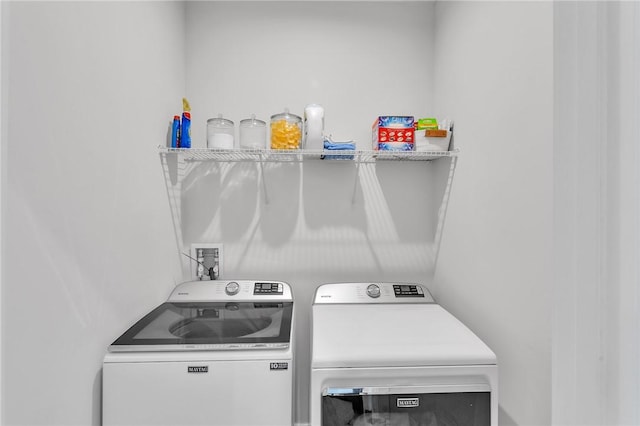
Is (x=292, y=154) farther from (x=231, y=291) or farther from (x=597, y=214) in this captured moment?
(x=597, y=214)

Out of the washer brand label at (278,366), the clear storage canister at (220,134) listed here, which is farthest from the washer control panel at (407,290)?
the clear storage canister at (220,134)

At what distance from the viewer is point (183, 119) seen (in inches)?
63.9

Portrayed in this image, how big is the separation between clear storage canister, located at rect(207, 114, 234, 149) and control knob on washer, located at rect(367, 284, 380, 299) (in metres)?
1.03

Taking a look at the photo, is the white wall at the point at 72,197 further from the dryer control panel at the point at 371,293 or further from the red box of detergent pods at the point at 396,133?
the red box of detergent pods at the point at 396,133

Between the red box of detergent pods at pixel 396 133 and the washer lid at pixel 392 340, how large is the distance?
0.82m

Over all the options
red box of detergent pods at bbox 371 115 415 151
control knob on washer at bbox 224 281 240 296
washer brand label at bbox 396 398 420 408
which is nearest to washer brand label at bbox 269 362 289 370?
washer brand label at bbox 396 398 420 408

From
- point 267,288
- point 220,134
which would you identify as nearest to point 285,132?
point 220,134

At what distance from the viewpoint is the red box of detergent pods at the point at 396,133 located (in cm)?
167

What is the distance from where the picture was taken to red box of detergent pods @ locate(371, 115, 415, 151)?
1.67m

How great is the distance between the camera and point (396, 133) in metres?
1.67

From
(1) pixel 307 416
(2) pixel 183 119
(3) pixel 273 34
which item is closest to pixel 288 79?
(3) pixel 273 34

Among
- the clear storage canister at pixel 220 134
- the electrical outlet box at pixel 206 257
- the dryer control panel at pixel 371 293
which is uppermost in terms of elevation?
the clear storage canister at pixel 220 134

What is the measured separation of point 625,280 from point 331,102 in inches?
62.7

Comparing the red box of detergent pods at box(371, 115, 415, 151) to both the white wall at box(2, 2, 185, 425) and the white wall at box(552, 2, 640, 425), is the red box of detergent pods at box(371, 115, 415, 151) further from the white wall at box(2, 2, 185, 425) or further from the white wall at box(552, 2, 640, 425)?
the white wall at box(2, 2, 185, 425)
